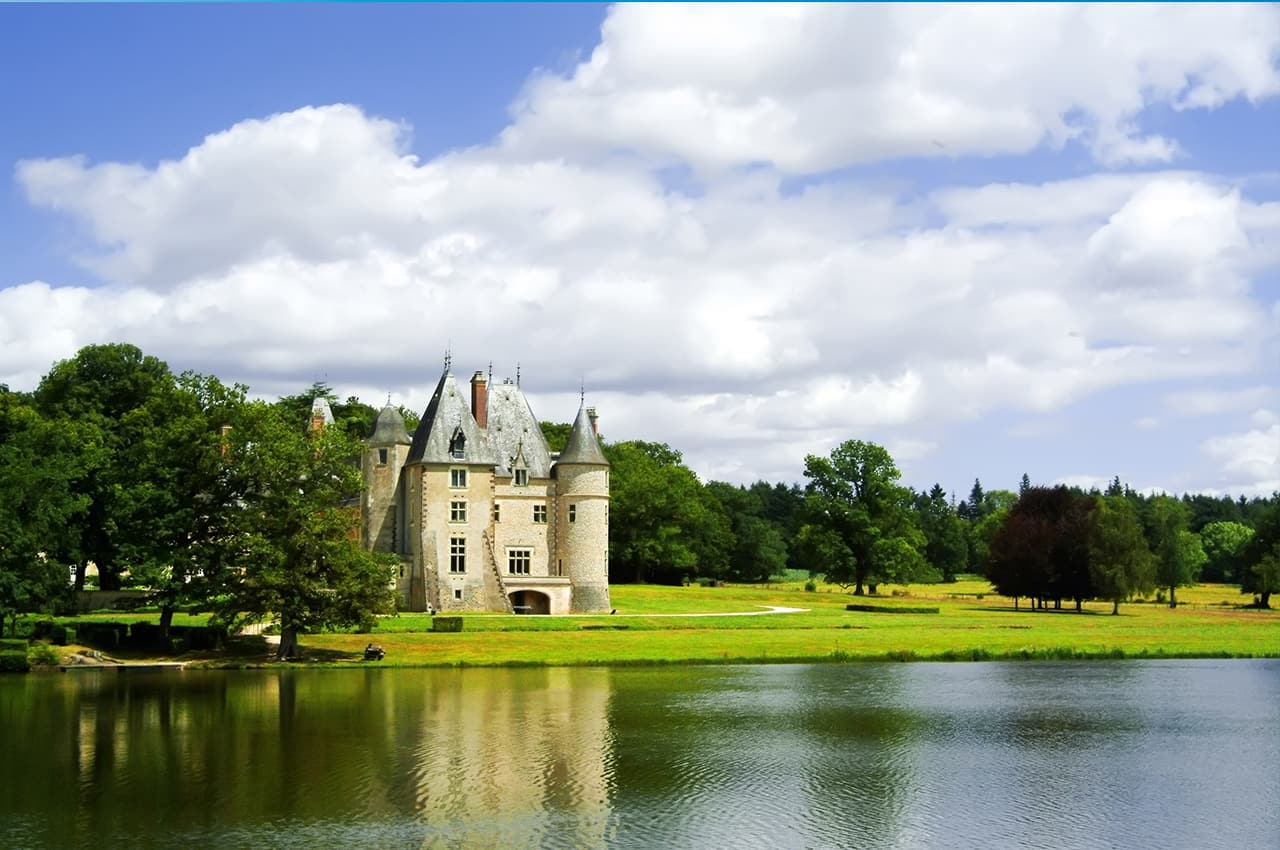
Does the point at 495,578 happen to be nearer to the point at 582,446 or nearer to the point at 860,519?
the point at 582,446

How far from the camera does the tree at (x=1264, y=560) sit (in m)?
84.8

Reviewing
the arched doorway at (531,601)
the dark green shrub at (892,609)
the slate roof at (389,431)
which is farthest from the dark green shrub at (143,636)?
the dark green shrub at (892,609)

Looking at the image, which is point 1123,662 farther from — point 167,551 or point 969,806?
point 167,551

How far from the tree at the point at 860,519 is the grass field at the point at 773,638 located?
16.5 m

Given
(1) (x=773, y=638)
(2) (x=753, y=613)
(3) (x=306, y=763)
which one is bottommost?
(3) (x=306, y=763)

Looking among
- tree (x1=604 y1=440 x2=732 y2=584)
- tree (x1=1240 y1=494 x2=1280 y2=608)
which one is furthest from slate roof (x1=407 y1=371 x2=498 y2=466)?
tree (x1=1240 y1=494 x2=1280 y2=608)

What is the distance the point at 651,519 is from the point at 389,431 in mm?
32428

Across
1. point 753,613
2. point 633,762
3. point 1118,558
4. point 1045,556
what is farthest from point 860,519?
point 633,762

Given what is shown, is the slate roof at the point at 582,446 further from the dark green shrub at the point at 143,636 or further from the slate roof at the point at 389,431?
the dark green shrub at the point at 143,636

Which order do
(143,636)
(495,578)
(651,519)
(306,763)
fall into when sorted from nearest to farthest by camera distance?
(306,763) → (143,636) → (495,578) → (651,519)

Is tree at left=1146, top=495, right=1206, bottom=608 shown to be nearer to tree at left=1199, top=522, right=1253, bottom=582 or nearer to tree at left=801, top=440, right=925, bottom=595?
tree at left=801, top=440, right=925, bottom=595

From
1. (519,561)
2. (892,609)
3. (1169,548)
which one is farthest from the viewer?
(1169,548)

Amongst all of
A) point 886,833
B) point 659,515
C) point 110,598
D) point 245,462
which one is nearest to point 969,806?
point 886,833

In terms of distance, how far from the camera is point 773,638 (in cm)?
5472
